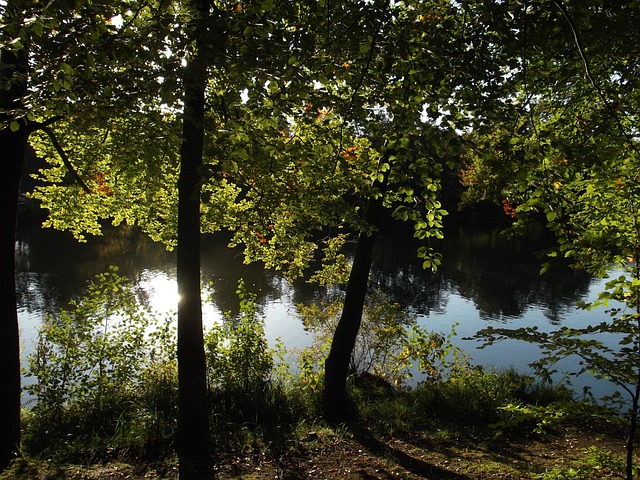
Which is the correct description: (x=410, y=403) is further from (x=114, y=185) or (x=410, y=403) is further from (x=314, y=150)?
(x=114, y=185)

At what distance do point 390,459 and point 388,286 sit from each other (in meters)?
16.4

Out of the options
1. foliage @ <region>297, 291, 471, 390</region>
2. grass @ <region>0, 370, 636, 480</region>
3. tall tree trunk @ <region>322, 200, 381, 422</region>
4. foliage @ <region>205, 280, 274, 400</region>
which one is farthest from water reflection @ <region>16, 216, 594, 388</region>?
tall tree trunk @ <region>322, 200, 381, 422</region>

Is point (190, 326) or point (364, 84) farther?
point (190, 326)

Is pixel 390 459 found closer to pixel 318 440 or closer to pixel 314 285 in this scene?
pixel 318 440

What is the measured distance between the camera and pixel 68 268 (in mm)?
24141

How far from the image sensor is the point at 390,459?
20.0 feet

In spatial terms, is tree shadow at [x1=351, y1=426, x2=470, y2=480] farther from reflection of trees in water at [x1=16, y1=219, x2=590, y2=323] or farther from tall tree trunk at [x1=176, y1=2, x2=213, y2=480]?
reflection of trees in water at [x1=16, y1=219, x2=590, y2=323]

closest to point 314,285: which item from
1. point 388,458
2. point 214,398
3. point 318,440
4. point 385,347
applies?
point 385,347

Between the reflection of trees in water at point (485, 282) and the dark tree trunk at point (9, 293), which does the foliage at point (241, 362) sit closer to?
the dark tree trunk at point (9, 293)

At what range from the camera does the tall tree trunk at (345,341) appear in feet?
25.2

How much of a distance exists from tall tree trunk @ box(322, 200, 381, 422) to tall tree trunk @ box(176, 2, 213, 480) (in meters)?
2.29

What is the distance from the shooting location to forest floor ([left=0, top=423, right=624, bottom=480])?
17.6 feet

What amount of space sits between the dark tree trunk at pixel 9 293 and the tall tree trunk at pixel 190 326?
1963 mm

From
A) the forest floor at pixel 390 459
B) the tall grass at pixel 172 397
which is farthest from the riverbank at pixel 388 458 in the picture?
the tall grass at pixel 172 397
